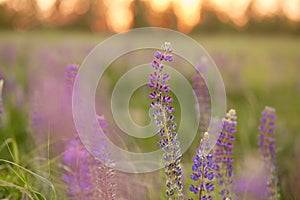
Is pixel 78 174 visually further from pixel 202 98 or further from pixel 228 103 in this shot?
pixel 228 103

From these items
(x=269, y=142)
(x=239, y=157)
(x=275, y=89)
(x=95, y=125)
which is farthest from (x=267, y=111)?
(x=275, y=89)

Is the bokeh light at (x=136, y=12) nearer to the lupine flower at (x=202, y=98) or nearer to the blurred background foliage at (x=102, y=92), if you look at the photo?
the blurred background foliage at (x=102, y=92)

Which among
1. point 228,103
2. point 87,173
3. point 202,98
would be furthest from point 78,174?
point 228,103

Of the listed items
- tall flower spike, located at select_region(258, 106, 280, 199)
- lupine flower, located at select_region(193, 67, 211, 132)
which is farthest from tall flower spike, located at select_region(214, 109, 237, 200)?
lupine flower, located at select_region(193, 67, 211, 132)

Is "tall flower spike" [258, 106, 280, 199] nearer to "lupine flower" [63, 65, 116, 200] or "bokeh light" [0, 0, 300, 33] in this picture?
"lupine flower" [63, 65, 116, 200]

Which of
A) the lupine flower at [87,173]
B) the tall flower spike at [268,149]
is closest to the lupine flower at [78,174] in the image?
the lupine flower at [87,173]

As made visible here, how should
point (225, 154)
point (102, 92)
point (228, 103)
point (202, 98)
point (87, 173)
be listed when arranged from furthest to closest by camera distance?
point (228, 103), point (102, 92), point (202, 98), point (87, 173), point (225, 154)
